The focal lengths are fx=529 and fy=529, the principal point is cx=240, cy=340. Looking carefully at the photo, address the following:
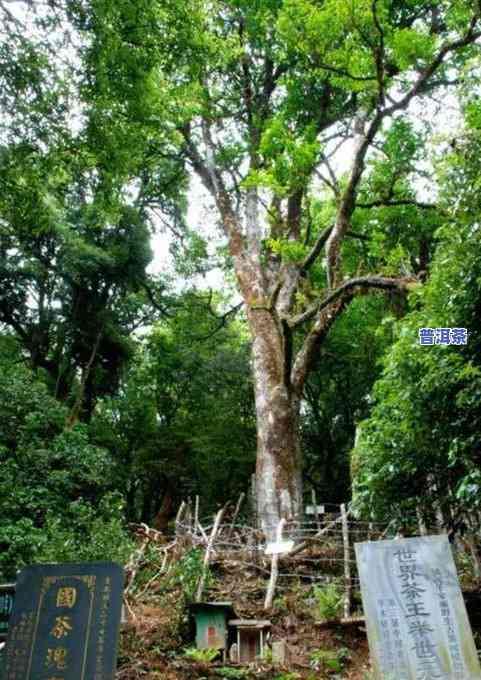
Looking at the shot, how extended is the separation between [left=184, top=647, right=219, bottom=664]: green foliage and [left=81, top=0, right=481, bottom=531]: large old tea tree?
10.9 ft

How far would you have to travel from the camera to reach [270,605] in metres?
6.34

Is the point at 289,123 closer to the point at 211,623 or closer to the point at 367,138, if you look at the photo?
the point at 367,138

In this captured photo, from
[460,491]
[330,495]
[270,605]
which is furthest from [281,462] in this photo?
[330,495]

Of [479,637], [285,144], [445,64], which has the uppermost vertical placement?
[445,64]

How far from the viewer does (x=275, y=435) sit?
9.52 meters

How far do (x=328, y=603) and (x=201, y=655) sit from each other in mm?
1585

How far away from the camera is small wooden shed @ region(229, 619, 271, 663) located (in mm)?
5727

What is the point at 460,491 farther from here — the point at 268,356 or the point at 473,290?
the point at 268,356

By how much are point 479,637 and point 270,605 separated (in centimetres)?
230

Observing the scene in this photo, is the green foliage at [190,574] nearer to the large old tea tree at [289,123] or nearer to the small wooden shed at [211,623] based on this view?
the small wooden shed at [211,623]

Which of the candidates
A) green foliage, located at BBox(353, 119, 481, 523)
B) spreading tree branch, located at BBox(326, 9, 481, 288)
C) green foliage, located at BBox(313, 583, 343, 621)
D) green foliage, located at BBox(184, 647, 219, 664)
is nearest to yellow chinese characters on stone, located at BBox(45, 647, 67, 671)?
green foliage, located at BBox(184, 647, 219, 664)

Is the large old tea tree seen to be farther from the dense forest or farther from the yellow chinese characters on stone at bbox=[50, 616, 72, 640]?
the yellow chinese characters on stone at bbox=[50, 616, 72, 640]

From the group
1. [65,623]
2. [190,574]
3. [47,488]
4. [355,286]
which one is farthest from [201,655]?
[355,286]

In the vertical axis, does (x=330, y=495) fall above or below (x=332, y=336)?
below
